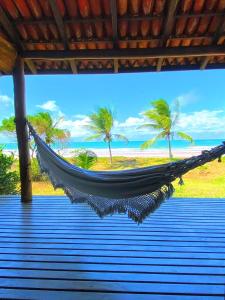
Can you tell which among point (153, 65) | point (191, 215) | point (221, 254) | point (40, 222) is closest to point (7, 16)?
point (153, 65)

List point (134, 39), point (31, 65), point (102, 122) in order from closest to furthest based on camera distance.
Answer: point (134, 39)
point (31, 65)
point (102, 122)

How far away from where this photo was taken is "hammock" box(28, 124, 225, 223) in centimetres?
163

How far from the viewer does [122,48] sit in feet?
10.4

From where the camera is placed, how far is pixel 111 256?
186 cm

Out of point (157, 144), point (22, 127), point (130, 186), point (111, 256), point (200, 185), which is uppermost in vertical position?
point (157, 144)

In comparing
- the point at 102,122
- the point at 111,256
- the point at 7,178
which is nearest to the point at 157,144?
the point at 102,122

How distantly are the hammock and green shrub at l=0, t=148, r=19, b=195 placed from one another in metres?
2.50

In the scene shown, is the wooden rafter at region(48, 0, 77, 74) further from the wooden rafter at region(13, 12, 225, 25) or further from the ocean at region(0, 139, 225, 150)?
the ocean at region(0, 139, 225, 150)

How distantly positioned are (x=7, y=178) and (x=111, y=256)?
10.9 feet

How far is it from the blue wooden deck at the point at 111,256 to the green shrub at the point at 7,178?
1834 mm

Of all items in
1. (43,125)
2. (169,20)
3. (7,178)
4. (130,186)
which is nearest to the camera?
(130,186)

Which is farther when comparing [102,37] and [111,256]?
[102,37]

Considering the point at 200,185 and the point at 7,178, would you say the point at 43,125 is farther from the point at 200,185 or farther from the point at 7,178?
the point at 200,185

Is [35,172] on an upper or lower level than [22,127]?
lower
